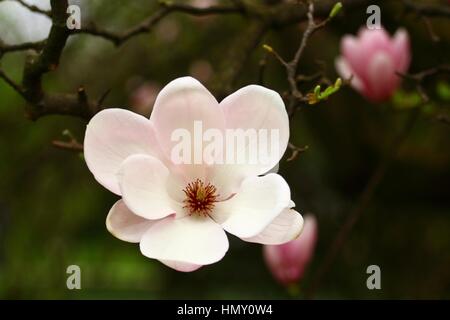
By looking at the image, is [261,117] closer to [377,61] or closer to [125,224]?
[125,224]

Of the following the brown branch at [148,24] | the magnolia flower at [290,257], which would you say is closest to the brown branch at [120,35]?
the brown branch at [148,24]

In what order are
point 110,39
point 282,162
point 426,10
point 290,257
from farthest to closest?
1. point 282,162
2. point 290,257
3. point 426,10
4. point 110,39

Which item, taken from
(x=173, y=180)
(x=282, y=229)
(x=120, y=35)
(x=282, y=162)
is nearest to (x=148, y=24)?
(x=120, y=35)

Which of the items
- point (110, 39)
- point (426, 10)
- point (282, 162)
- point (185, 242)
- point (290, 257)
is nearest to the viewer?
point (185, 242)

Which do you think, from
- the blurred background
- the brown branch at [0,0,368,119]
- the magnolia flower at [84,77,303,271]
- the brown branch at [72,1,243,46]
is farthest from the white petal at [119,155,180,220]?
Answer: the blurred background

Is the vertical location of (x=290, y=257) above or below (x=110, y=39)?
below

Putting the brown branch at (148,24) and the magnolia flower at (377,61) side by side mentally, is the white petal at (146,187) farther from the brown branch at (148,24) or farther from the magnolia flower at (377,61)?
the magnolia flower at (377,61)

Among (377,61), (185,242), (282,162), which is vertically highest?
(282,162)

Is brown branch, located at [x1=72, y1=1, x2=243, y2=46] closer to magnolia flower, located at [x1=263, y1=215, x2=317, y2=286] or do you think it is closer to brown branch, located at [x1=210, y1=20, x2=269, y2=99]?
brown branch, located at [x1=210, y1=20, x2=269, y2=99]
